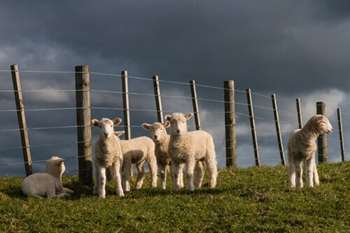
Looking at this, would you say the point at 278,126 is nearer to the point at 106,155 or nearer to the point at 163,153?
the point at 163,153

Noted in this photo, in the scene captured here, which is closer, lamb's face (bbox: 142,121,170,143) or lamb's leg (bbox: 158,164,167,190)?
lamb's face (bbox: 142,121,170,143)

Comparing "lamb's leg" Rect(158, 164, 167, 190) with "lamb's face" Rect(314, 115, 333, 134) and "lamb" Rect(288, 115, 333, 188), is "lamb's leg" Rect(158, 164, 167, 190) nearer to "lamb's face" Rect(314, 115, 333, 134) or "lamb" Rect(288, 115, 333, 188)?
"lamb" Rect(288, 115, 333, 188)

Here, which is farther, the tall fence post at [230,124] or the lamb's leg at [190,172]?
the tall fence post at [230,124]

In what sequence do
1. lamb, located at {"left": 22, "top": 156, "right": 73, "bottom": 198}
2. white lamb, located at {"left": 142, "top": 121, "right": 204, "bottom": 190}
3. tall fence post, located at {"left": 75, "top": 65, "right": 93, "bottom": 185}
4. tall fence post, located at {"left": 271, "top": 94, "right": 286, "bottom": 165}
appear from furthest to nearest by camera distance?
tall fence post, located at {"left": 271, "top": 94, "right": 286, "bottom": 165}, tall fence post, located at {"left": 75, "top": 65, "right": 93, "bottom": 185}, white lamb, located at {"left": 142, "top": 121, "right": 204, "bottom": 190}, lamb, located at {"left": 22, "top": 156, "right": 73, "bottom": 198}

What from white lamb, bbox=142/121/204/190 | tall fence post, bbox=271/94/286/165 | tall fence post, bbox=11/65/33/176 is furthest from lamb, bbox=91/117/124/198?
tall fence post, bbox=271/94/286/165

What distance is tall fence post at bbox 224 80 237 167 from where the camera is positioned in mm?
22312

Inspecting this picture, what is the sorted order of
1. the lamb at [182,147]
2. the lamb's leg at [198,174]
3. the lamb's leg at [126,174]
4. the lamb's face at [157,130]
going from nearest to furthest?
1. the lamb at [182,147]
2. the lamb's leg at [126,174]
3. the lamb's face at [157,130]
4. the lamb's leg at [198,174]

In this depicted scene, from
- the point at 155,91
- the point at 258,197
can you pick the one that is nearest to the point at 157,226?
the point at 258,197

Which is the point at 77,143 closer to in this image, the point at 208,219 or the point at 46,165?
the point at 46,165

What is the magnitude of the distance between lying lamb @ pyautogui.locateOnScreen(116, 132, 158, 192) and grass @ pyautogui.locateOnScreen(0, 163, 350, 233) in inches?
31.3

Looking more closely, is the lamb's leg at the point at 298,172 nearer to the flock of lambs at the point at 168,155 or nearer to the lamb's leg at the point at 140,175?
the flock of lambs at the point at 168,155

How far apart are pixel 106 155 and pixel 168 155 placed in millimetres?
2072

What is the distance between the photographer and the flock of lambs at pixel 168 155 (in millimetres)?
14492

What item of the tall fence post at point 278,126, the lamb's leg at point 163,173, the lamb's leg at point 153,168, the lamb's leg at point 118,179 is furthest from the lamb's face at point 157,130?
the tall fence post at point 278,126
